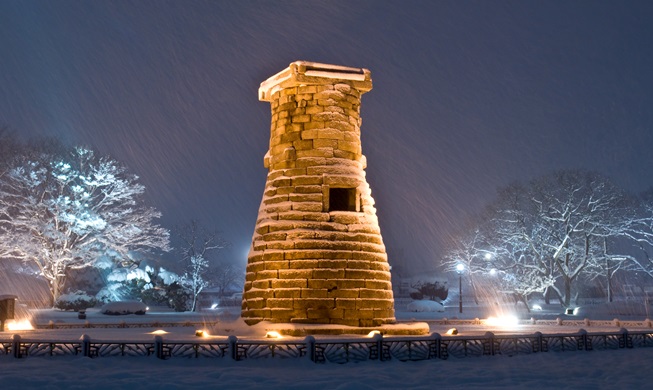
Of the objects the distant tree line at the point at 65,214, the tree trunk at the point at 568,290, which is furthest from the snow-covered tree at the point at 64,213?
the tree trunk at the point at 568,290

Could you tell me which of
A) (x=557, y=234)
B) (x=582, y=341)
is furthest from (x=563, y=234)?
(x=582, y=341)

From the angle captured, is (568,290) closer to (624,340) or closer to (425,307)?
(425,307)

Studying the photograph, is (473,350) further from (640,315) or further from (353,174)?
(640,315)

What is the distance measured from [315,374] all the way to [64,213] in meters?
32.3

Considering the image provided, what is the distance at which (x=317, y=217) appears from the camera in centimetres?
2083

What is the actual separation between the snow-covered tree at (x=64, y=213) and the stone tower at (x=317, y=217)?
2482cm

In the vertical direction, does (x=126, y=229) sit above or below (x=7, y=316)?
above

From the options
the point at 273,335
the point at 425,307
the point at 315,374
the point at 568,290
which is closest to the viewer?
the point at 315,374

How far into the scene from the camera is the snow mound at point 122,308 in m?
42.1

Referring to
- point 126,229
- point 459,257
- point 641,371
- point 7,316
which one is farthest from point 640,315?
point 7,316

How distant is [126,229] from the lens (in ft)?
148

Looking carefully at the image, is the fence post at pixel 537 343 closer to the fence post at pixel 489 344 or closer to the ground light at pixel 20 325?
the fence post at pixel 489 344

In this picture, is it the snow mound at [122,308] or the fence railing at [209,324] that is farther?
the snow mound at [122,308]

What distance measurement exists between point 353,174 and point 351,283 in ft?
11.9
